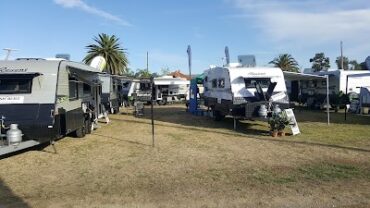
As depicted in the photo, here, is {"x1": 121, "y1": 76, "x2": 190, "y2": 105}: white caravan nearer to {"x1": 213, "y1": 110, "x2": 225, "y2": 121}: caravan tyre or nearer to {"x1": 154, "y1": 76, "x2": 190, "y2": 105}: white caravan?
{"x1": 154, "y1": 76, "x2": 190, "y2": 105}: white caravan

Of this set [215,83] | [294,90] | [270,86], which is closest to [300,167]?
[270,86]

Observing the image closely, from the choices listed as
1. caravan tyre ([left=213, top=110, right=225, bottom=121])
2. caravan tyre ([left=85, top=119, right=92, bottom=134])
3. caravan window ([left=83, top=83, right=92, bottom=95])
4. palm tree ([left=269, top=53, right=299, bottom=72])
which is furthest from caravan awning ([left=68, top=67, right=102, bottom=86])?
palm tree ([left=269, top=53, right=299, bottom=72])

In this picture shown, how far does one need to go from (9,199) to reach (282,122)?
961 centimetres

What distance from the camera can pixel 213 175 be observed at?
885 centimetres

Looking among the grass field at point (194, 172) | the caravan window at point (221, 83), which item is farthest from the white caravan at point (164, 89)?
the grass field at point (194, 172)

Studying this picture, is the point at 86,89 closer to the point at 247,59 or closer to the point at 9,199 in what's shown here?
the point at 9,199

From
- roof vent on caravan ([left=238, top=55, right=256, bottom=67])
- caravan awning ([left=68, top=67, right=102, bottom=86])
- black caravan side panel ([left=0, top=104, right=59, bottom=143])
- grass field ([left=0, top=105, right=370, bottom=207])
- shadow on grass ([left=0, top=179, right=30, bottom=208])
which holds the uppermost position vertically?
roof vent on caravan ([left=238, top=55, right=256, bottom=67])

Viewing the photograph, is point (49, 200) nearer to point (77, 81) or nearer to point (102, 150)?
point (102, 150)

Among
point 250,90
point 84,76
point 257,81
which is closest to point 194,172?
point 84,76

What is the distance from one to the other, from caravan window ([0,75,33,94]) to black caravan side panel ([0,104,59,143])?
19.2 inches

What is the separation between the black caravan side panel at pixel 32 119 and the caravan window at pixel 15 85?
1.60 feet

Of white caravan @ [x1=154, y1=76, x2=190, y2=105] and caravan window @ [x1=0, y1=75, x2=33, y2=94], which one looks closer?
caravan window @ [x1=0, y1=75, x2=33, y2=94]

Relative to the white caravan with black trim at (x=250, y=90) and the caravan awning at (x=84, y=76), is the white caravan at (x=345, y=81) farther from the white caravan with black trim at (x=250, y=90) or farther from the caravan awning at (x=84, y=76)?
the caravan awning at (x=84, y=76)

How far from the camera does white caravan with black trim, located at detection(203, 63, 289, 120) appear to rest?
55.2 ft
